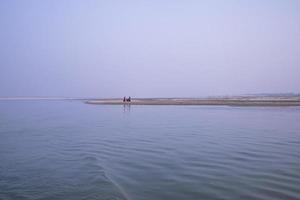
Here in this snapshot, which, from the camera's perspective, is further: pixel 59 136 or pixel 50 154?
pixel 59 136

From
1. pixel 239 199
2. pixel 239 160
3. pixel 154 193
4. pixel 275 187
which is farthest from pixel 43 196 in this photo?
pixel 239 160

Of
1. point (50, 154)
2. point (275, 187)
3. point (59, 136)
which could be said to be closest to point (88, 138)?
point (59, 136)

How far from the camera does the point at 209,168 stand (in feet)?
37.5

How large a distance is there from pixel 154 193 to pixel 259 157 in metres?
5.91

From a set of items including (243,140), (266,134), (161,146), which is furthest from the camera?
(266,134)

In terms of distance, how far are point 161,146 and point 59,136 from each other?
298 inches

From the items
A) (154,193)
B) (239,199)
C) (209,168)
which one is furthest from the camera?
(209,168)

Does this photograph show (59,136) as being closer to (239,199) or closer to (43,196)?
(43,196)

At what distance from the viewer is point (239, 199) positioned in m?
8.16

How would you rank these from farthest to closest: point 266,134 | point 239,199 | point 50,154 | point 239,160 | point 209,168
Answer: point 266,134, point 50,154, point 239,160, point 209,168, point 239,199

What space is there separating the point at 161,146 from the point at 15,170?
6955 millimetres

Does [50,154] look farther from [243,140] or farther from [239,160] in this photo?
[243,140]

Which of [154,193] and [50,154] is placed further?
[50,154]

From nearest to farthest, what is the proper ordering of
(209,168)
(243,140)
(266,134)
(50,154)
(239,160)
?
(209,168) < (239,160) < (50,154) < (243,140) < (266,134)
